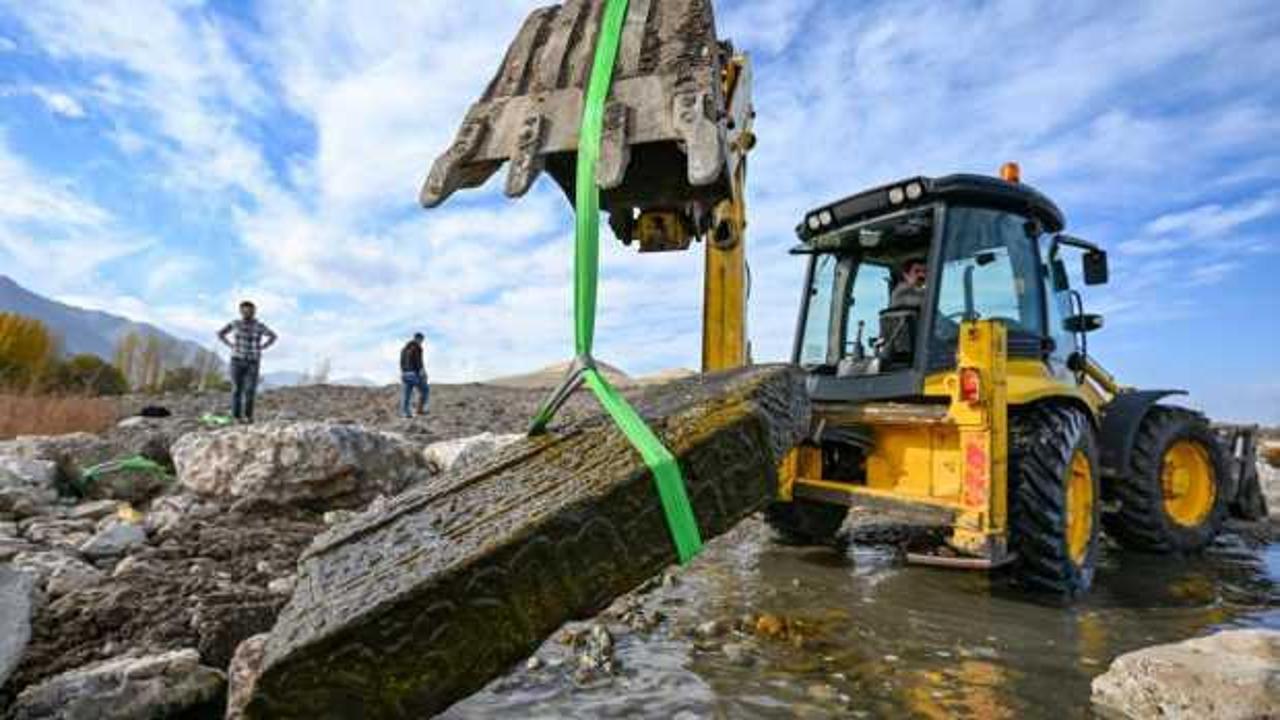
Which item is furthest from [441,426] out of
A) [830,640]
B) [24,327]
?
[24,327]

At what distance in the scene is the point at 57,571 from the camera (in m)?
3.19

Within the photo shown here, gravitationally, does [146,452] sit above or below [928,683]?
above

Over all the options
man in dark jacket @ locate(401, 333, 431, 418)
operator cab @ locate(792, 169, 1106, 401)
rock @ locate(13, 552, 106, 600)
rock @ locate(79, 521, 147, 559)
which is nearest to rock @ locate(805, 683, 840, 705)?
operator cab @ locate(792, 169, 1106, 401)

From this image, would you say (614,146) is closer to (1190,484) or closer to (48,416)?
(1190,484)

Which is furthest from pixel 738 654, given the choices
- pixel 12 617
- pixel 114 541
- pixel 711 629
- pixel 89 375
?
pixel 89 375

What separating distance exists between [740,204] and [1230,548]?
506cm

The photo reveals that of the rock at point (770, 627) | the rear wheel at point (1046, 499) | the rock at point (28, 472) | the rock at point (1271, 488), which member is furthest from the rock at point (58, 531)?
the rock at point (1271, 488)

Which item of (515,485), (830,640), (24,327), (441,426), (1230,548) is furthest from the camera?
(24,327)

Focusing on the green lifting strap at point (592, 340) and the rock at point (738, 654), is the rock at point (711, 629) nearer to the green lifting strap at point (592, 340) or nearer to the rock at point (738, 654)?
the rock at point (738, 654)

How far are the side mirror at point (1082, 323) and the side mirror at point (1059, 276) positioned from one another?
213 millimetres

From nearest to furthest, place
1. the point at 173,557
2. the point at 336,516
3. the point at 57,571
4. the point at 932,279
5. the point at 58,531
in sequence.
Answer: the point at 57,571
the point at 173,557
the point at 58,531
the point at 932,279
the point at 336,516

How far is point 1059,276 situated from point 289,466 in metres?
5.34

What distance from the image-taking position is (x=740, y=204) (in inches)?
171

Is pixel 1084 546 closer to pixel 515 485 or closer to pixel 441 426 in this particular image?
pixel 515 485
